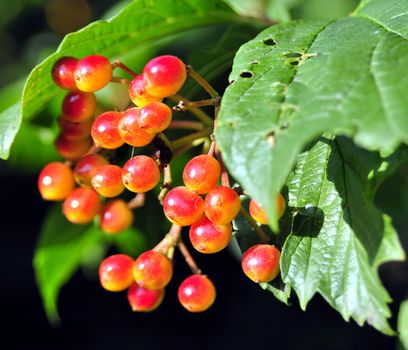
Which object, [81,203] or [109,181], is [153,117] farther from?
[81,203]

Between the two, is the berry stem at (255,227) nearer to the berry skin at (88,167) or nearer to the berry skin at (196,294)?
the berry skin at (196,294)

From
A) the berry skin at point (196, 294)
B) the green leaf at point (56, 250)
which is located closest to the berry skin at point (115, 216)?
the berry skin at point (196, 294)

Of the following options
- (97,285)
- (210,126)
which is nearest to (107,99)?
(210,126)

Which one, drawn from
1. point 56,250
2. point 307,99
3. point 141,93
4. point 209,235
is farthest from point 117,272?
point 56,250

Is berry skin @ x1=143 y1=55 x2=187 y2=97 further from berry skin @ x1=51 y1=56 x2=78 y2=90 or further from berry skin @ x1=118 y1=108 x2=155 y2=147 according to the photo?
berry skin @ x1=51 y1=56 x2=78 y2=90

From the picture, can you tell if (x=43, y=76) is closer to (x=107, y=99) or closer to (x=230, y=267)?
(x=107, y=99)

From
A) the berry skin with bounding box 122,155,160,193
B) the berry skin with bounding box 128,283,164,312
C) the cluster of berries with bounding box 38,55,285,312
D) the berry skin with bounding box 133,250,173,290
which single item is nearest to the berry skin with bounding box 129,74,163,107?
the cluster of berries with bounding box 38,55,285,312
